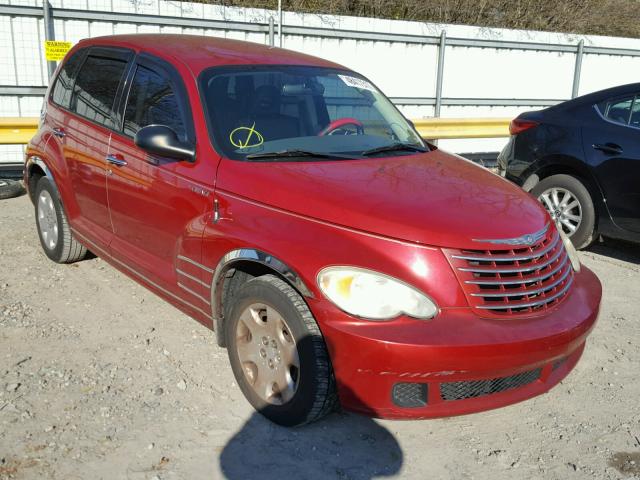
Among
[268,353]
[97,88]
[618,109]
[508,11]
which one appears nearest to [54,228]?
[97,88]

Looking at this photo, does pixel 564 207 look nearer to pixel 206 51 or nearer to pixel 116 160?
pixel 206 51

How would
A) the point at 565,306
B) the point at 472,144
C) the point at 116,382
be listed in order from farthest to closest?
the point at 472,144, the point at 116,382, the point at 565,306

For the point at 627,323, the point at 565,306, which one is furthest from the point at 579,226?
the point at 565,306

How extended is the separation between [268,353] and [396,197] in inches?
38.7

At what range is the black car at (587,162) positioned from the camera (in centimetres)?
575

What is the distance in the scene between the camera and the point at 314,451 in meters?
3.12

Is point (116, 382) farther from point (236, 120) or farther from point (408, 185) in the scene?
point (408, 185)

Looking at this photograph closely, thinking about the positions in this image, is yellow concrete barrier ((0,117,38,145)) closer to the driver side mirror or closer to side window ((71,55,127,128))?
side window ((71,55,127,128))

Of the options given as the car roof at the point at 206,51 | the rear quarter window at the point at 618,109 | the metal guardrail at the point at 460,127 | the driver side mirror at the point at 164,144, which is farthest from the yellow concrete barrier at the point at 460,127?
the driver side mirror at the point at 164,144

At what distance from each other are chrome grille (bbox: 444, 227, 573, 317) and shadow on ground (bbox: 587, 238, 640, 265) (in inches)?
139

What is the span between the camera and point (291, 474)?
9.66 feet

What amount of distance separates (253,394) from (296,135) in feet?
4.85

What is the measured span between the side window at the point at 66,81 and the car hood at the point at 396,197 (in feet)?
7.50

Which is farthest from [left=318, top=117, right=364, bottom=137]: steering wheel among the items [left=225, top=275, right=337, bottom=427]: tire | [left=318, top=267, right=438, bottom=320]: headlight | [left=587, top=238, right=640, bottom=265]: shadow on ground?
[left=587, top=238, right=640, bottom=265]: shadow on ground
